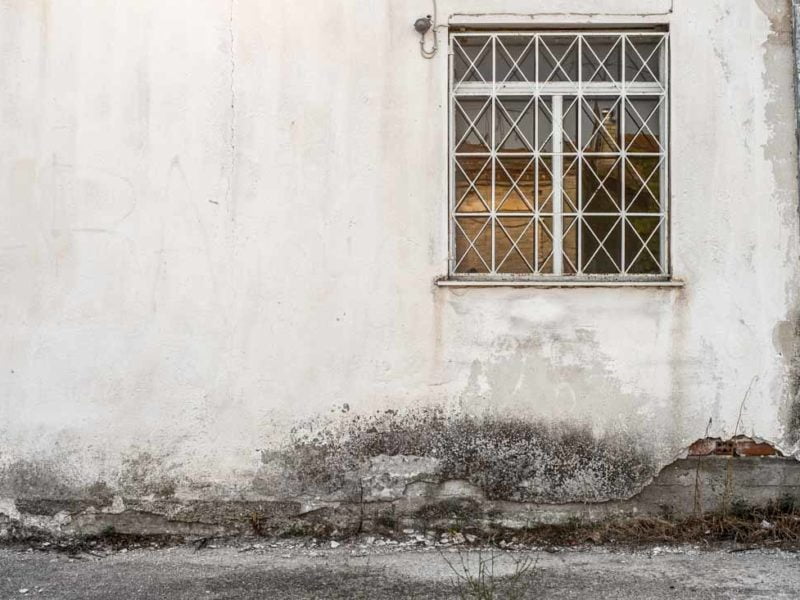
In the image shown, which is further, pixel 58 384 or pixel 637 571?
pixel 58 384

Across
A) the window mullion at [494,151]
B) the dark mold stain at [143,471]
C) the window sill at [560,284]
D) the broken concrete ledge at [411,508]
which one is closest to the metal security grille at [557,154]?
the window mullion at [494,151]

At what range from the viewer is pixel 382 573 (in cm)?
377

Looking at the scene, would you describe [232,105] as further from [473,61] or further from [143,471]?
[143,471]

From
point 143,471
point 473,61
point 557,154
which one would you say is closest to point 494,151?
point 557,154

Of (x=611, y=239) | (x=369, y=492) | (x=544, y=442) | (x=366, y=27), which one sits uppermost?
(x=366, y=27)

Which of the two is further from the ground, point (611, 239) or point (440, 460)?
point (611, 239)

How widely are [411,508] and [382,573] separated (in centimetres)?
53

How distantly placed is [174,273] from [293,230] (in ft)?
2.32

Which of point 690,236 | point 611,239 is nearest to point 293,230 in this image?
point 611,239

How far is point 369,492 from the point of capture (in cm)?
425

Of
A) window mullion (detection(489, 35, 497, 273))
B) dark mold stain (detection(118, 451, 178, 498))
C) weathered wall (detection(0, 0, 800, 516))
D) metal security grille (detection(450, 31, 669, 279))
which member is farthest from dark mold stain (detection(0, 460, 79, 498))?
window mullion (detection(489, 35, 497, 273))

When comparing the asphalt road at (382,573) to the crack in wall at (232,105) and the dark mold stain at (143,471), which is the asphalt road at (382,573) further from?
the crack in wall at (232,105)

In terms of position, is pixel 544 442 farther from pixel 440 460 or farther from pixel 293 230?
pixel 293 230

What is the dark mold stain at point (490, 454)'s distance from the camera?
4.21m
